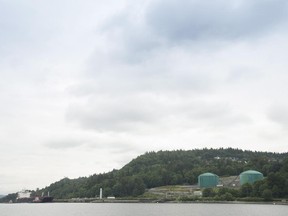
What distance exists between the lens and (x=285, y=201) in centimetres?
16062

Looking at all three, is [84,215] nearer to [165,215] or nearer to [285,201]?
[165,215]

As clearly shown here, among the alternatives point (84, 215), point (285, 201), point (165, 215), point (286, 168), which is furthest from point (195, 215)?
point (286, 168)

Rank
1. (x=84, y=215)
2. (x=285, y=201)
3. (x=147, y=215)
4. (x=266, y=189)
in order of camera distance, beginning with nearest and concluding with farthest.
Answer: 1. (x=147, y=215)
2. (x=84, y=215)
3. (x=285, y=201)
4. (x=266, y=189)

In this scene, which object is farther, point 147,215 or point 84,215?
point 84,215

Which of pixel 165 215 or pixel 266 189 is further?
pixel 266 189

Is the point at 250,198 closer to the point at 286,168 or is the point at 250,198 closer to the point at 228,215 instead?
the point at 286,168

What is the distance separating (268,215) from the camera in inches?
3829

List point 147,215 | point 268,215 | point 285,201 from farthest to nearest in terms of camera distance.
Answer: point 285,201 → point 147,215 → point 268,215

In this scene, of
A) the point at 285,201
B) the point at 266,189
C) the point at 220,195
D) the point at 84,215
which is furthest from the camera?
the point at 220,195

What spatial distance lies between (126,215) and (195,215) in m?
17.9

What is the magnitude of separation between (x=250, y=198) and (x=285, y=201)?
18351mm

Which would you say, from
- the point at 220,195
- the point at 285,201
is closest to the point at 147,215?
the point at 285,201

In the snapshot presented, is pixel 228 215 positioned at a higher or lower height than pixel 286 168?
lower

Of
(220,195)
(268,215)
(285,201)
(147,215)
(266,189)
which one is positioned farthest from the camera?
(220,195)
